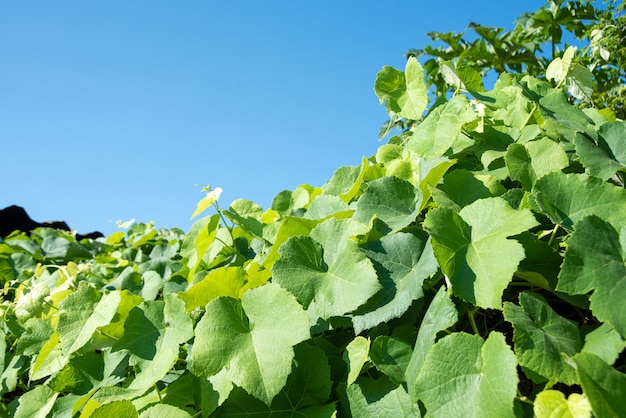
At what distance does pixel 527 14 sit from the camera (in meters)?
4.45

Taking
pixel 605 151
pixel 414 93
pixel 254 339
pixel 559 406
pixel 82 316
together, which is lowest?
pixel 559 406

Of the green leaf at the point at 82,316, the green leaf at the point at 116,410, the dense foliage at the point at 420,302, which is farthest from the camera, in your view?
the green leaf at the point at 82,316

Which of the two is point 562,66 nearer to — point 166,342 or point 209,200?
point 209,200

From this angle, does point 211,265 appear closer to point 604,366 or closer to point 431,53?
point 604,366

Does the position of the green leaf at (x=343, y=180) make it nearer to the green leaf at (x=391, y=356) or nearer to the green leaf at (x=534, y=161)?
the green leaf at (x=534, y=161)

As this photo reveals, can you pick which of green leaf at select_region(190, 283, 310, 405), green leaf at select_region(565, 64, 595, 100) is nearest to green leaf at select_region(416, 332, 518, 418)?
green leaf at select_region(190, 283, 310, 405)

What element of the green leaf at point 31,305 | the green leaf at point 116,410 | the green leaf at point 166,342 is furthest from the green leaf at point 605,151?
the green leaf at point 31,305

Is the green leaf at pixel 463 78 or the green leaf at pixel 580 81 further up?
the green leaf at pixel 463 78

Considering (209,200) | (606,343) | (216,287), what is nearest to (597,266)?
(606,343)

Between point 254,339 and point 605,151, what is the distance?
764 millimetres

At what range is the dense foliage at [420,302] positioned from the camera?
762 millimetres

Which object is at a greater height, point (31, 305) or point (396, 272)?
point (31, 305)

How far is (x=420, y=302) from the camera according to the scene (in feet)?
3.12

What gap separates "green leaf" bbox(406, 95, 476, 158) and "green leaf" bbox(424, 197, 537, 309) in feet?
0.88
